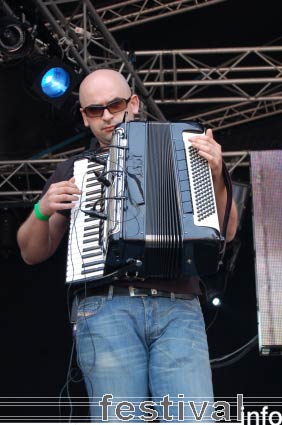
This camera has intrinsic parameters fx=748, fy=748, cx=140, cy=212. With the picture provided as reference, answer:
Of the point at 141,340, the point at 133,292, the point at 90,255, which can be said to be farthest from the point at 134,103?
the point at 141,340

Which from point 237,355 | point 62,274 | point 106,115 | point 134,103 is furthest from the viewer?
point 62,274

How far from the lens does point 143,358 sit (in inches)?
91.2

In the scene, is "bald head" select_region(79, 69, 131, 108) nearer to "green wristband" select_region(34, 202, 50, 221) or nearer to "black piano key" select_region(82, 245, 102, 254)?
"green wristband" select_region(34, 202, 50, 221)

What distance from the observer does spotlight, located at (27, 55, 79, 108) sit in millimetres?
5289

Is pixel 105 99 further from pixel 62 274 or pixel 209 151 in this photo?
pixel 62 274

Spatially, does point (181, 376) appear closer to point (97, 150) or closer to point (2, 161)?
point (97, 150)

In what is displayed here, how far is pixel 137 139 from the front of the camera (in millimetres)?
2527

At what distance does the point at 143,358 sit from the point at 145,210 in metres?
0.46

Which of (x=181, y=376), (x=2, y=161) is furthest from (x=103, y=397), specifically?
(x=2, y=161)

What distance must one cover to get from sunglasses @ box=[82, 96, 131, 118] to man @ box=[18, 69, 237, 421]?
5.7 inches

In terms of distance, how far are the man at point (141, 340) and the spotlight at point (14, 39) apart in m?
2.75

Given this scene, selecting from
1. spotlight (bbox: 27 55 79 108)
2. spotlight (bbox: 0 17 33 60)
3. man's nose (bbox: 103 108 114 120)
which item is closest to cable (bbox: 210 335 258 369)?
spotlight (bbox: 27 55 79 108)

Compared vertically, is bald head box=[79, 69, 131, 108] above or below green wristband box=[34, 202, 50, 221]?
above

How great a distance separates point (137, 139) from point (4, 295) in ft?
15.9
